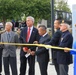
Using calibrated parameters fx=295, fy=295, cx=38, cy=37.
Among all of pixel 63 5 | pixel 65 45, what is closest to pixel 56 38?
pixel 65 45

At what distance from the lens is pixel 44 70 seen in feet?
26.7

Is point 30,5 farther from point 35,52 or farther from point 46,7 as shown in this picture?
point 35,52

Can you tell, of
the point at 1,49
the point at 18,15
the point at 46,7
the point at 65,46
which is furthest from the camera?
the point at 46,7

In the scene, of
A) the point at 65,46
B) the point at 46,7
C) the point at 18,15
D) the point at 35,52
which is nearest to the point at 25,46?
the point at 35,52

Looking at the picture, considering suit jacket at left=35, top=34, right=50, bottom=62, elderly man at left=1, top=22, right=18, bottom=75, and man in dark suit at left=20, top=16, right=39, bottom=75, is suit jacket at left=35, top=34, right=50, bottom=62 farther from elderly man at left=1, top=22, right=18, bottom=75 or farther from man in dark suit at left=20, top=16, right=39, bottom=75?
elderly man at left=1, top=22, right=18, bottom=75

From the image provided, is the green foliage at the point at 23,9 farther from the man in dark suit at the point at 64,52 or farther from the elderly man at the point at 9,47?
the man in dark suit at the point at 64,52

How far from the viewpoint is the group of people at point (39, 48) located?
289 inches

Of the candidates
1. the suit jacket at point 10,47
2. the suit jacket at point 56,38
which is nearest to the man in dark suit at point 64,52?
the suit jacket at point 56,38

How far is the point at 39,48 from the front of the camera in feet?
26.4

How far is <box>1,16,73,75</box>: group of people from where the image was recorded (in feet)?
24.1

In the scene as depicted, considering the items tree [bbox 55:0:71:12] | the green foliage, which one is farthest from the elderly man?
tree [bbox 55:0:71:12]

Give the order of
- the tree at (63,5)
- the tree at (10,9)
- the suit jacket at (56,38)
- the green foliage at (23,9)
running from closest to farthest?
the suit jacket at (56,38), the tree at (10,9), the green foliage at (23,9), the tree at (63,5)

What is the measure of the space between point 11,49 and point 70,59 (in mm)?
1920

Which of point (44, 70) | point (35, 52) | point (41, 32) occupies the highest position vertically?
point (41, 32)
